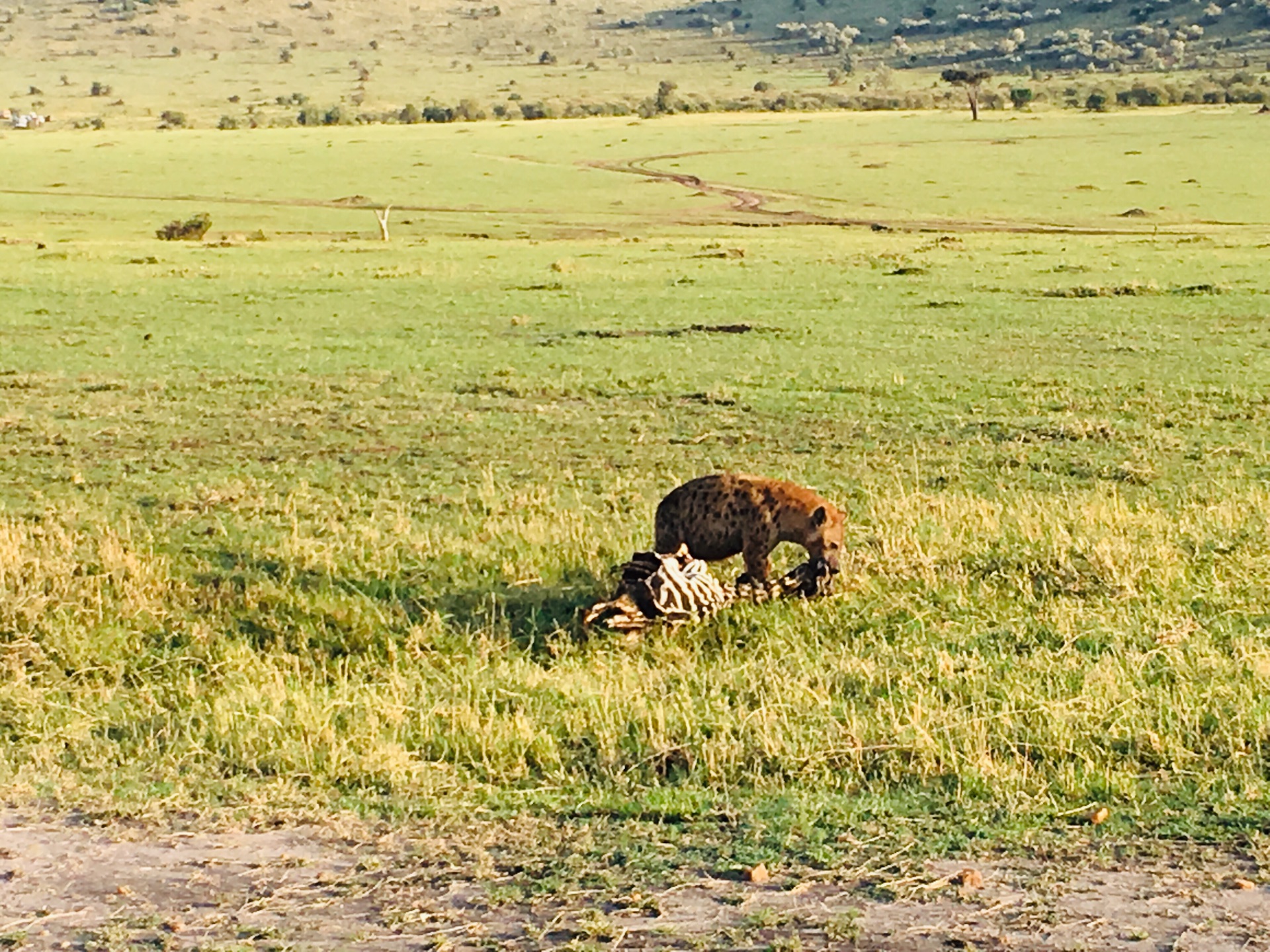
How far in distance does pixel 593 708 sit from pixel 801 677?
0.94 meters

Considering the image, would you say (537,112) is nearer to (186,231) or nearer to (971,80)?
(971,80)

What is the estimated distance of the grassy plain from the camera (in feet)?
18.4

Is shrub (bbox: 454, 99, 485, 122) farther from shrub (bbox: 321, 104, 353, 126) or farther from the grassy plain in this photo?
the grassy plain

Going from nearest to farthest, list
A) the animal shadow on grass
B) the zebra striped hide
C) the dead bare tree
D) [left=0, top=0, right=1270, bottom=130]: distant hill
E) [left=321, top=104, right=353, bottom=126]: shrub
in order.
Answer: the zebra striped hide
the animal shadow on grass
the dead bare tree
[left=321, top=104, right=353, bottom=126]: shrub
[left=0, top=0, right=1270, bottom=130]: distant hill

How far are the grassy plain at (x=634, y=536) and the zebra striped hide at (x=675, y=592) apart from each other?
115 mm

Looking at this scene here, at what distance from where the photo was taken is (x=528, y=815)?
5160mm

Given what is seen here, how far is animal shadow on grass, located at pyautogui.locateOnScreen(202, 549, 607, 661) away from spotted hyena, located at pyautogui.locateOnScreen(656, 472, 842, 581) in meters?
0.62

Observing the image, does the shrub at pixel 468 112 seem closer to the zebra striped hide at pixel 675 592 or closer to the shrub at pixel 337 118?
the shrub at pixel 337 118

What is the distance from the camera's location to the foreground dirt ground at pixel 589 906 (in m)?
4.16

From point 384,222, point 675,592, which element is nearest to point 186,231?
point 384,222

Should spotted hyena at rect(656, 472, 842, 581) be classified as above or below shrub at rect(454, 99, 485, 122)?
below

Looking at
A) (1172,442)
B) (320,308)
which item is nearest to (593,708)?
(1172,442)

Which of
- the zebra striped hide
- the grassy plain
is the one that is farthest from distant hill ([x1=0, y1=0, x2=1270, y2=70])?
the zebra striped hide

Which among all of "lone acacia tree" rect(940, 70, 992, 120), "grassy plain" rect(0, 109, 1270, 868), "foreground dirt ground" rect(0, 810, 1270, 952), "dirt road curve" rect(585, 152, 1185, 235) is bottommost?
"dirt road curve" rect(585, 152, 1185, 235)
